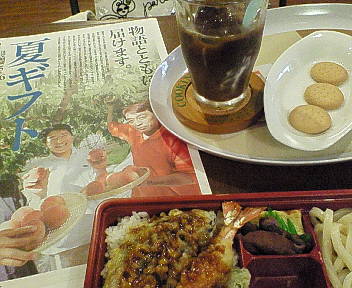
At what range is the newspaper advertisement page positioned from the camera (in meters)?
0.93

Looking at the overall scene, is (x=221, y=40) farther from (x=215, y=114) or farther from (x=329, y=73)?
(x=329, y=73)

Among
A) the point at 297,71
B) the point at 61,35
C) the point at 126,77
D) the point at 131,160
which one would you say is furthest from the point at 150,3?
the point at 131,160

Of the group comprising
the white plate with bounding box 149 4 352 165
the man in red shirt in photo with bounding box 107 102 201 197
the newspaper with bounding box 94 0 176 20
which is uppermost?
the white plate with bounding box 149 4 352 165

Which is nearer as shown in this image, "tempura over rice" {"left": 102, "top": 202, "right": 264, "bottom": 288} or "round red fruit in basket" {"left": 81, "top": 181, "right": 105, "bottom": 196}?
"tempura over rice" {"left": 102, "top": 202, "right": 264, "bottom": 288}

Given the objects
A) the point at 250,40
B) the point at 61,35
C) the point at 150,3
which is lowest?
the point at 150,3

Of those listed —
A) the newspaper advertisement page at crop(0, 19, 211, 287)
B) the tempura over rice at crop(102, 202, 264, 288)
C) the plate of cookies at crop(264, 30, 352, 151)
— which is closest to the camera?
the tempura over rice at crop(102, 202, 264, 288)

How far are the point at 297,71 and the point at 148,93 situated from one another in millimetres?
426

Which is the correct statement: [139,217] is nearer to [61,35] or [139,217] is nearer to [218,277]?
[218,277]

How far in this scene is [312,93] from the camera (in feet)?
3.78

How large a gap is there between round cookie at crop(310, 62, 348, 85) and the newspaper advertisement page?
421 mm

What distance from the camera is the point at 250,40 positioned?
1056 mm

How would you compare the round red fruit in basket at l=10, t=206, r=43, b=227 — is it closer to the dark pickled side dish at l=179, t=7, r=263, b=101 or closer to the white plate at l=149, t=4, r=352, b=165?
the white plate at l=149, t=4, r=352, b=165

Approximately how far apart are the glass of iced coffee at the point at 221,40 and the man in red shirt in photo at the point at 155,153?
6.3 inches

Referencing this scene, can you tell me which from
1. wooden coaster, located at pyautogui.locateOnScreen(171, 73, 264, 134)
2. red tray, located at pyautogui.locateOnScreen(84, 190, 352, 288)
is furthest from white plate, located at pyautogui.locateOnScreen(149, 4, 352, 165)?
red tray, located at pyautogui.locateOnScreen(84, 190, 352, 288)
